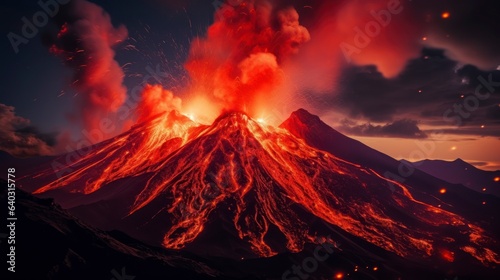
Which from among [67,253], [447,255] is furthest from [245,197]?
[67,253]

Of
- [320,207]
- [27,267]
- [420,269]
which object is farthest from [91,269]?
[320,207]

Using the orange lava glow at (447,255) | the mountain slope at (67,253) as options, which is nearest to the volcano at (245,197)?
the orange lava glow at (447,255)

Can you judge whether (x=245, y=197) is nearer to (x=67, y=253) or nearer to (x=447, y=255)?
(x=447, y=255)

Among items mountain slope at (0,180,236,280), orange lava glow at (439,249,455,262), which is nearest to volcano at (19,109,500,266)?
orange lava glow at (439,249,455,262)

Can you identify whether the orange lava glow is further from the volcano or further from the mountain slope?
the mountain slope

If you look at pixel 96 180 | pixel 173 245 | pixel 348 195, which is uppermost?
pixel 96 180

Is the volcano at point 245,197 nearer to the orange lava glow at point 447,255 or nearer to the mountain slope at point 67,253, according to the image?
the orange lava glow at point 447,255

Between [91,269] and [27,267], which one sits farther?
[91,269]

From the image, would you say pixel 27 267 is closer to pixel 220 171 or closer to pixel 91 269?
pixel 91 269
